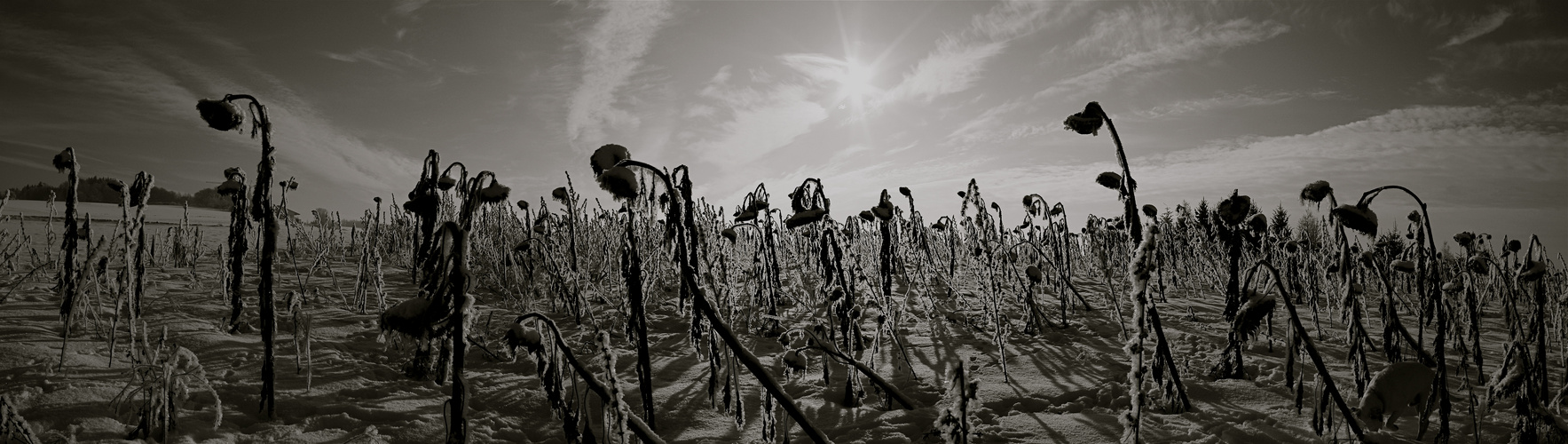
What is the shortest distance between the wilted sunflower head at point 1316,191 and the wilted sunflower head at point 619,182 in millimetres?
2724

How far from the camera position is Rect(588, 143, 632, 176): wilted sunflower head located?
4.44ft

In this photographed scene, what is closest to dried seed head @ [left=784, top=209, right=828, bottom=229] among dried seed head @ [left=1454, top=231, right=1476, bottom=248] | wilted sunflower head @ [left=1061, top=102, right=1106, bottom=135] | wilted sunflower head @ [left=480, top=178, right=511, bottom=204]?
wilted sunflower head @ [left=480, top=178, right=511, bottom=204]

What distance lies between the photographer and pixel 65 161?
124 inches

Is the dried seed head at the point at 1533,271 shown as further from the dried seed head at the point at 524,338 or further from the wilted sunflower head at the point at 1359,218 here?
the dried seed head at the point at 524,338

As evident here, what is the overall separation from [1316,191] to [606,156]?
2.80 m

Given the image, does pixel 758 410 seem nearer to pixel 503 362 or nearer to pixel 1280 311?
pixel 503 362

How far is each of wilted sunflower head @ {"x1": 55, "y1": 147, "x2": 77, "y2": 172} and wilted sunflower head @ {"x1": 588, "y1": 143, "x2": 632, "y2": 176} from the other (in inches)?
157

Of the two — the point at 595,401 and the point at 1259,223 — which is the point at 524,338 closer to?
the point at 595,401

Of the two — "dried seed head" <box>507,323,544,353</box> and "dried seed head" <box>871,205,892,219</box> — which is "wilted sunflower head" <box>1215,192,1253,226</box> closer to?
"dried seed head" <box>871,205,892,219</box>

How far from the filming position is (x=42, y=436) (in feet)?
7.32

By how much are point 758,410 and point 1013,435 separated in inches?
56.3

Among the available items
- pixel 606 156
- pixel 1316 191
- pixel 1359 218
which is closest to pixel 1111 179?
pixel 1359 218

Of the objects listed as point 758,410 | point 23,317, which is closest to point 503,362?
point 758,410

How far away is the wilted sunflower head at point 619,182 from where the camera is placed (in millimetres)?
1146
